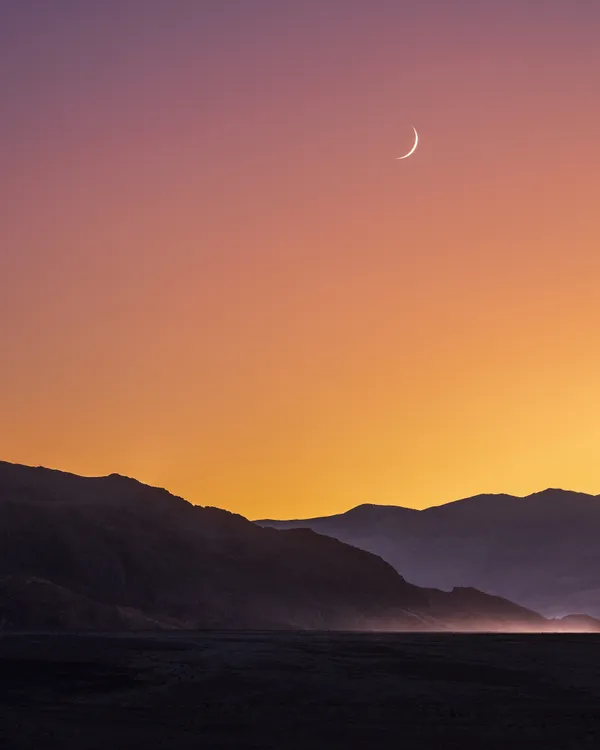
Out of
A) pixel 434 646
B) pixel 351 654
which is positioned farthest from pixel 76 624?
pixel 351 654

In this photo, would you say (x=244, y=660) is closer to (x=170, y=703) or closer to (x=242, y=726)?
(x=170, y=703)

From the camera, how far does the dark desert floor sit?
165 ft

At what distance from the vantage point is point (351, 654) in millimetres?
118812

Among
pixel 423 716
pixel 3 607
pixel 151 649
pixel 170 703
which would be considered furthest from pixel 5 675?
pixel 3 607

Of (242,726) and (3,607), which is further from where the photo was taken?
(3,607)

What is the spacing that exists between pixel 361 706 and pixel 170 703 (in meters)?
11.3

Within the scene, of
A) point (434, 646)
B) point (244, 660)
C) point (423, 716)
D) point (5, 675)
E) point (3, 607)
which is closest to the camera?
point (423, 716)

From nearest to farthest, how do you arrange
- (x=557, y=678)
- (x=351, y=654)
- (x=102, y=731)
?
(x=102, y=731) < (x=557, y=678) < (x=351, y=654)

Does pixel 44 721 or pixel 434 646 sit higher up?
pixel 434 646

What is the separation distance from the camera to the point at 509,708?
6562 centimetres

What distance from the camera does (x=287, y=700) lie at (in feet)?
222

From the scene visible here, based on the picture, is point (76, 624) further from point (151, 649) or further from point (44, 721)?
point (44, 721)

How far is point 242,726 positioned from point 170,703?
10.9 m

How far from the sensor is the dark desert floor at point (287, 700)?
165 feet
